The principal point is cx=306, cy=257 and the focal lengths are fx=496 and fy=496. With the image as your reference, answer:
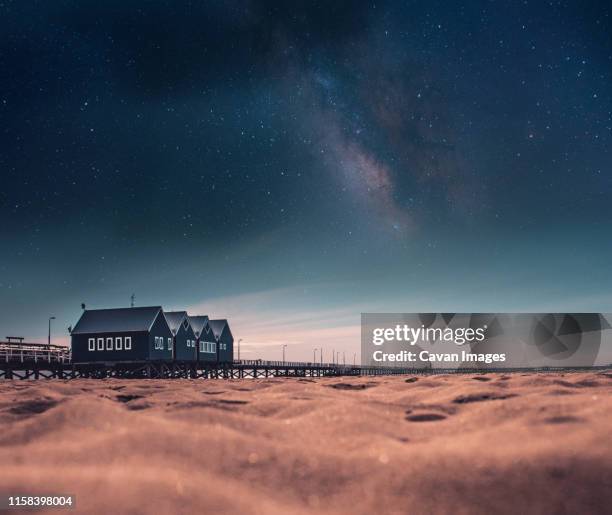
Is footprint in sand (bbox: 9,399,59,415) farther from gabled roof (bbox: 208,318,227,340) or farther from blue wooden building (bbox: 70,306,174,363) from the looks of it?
gabled roof (bbox: 208,318,227,340)

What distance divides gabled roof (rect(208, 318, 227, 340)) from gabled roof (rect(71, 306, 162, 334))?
1410cm

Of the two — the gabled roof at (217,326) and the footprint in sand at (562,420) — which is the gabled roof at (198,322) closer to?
the gabled roof at (217,326)

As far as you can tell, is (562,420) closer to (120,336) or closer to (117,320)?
(120,336)

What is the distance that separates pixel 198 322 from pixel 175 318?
5.49 metres

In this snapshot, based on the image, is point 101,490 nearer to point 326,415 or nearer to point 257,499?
point 257,499

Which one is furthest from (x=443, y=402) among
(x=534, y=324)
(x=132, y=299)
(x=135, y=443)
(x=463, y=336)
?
(x=534, y=324)

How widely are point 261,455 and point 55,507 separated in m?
0.96

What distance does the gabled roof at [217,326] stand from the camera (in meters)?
56.9

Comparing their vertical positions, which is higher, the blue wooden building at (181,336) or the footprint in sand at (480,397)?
the footprint in sand at (480,397)

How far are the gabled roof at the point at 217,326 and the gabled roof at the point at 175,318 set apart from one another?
879cm

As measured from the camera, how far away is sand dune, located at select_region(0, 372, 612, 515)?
1920mm

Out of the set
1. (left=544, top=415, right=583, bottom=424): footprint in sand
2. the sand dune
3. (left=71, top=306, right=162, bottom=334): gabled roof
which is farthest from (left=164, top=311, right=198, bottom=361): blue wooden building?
(left=544, top=415, right=583, bottom=424): footprint in sand

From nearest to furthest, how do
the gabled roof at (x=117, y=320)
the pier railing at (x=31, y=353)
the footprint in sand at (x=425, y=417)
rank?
the footprint in sand at (x=425, y=417) < the pier railing at (x=31, y=353) < the gabled roof at (x=117, y=320)

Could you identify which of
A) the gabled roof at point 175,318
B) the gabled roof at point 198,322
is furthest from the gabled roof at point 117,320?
the gabled roof at point 198,322
